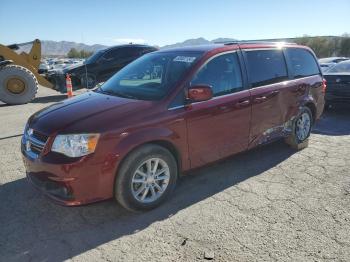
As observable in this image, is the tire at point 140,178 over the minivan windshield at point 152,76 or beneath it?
beneath

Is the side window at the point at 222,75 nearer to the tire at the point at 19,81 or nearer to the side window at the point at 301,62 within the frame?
the side window at the point at 301,62

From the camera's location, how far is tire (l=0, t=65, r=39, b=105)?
40.0 ft

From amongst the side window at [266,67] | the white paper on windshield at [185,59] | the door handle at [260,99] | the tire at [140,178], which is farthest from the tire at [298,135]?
the tire at [140,178]

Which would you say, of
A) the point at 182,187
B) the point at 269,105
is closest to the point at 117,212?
the point at 182,187

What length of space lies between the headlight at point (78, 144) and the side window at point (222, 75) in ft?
4.62

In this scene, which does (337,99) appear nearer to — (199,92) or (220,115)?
(220,115)

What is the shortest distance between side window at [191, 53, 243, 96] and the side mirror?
20 cm

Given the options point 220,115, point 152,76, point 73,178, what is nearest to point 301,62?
point 220,115

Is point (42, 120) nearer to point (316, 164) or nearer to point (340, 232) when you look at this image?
point (340, 232)

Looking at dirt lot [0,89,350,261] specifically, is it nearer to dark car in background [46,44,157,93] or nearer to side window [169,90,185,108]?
side window [169,90,185,108]

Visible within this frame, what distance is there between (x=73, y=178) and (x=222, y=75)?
89.9 inches

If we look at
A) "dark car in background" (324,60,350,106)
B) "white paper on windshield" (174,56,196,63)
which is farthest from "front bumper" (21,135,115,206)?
"dark car in background" (324,60,350,106)

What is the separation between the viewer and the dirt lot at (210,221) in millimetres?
3240

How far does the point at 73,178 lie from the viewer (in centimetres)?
348
